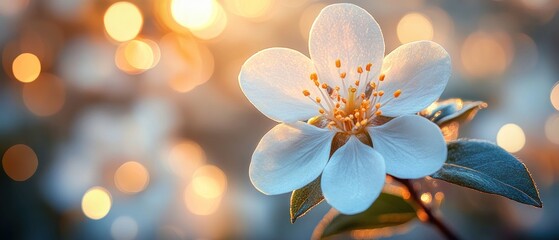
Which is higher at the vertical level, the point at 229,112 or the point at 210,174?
the point at 229,112

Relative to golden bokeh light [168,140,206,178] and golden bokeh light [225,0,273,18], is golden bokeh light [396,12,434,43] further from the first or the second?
golden bokeh light [168,140,206,178]

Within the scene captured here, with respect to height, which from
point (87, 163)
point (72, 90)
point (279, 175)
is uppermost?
point (279, 175)

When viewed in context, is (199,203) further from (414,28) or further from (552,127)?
(552,127)

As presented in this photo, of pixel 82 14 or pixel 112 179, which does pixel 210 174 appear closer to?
pixel 112 179

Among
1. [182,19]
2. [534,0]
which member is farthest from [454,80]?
[182,19]

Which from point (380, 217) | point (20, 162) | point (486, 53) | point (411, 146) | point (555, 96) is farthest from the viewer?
point (486, 53)

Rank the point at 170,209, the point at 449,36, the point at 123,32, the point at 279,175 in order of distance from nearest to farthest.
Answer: the point at 279,175 → the point at 170,209 → the point at 123,32 → the point at 449,36

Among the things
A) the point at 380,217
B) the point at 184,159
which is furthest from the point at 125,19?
the point at 380,217
